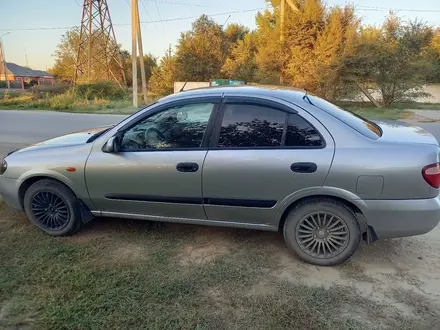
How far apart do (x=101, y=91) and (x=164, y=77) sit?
24.4 ft

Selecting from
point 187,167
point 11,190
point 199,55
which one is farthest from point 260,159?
point 199,55

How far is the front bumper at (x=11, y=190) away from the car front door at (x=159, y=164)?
0.89 m

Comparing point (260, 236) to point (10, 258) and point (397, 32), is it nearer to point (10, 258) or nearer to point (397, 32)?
point (10, 258)

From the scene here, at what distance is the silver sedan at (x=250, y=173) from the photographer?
2.80 meters

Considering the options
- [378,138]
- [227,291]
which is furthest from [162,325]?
[378,138]

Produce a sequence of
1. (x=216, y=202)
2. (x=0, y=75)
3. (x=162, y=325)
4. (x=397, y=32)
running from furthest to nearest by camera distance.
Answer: (x=0, y=75) → (x=397, y=32) → (x=216, y=202) → (x=162, y=325)

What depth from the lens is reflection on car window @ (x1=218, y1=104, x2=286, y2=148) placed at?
3.03m

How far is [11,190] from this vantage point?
369 centimetres

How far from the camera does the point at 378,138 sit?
9.62ft

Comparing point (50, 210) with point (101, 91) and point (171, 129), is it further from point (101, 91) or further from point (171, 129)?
point (101, 91)

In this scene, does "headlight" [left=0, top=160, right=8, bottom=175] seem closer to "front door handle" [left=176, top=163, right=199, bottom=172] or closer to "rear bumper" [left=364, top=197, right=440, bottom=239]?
"front door handle" [left=176, top=163, right=199, bottom=172]

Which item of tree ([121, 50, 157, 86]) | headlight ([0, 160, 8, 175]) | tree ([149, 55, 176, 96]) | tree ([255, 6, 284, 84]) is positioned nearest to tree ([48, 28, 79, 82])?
tree ([121, 50, 157, 86])

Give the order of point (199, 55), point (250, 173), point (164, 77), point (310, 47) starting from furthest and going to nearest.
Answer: point (164, 77)
point (199, 55)
point (310, 47)
point (250, 173)

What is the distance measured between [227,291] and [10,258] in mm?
2116
